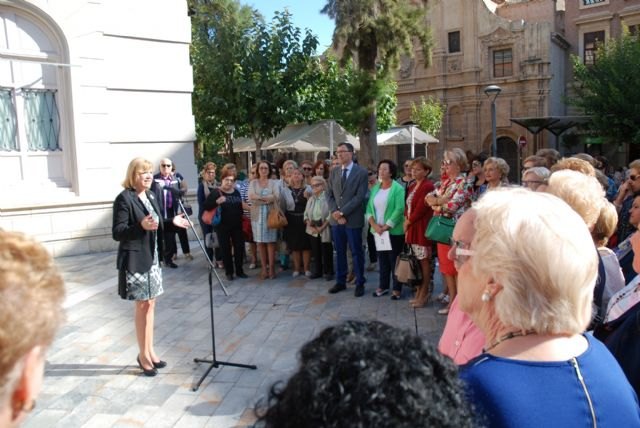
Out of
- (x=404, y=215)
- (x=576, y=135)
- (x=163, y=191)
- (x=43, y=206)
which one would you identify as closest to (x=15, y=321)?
(x=404, y=215)

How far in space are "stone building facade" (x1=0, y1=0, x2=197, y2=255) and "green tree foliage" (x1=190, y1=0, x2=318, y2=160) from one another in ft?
17.9

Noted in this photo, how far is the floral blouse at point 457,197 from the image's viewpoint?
19.1ft

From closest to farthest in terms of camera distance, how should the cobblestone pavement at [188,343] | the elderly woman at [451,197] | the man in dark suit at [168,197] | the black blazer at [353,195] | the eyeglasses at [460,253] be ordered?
the eyeglasses at [460,253] < the cobblestone pavement at [188,343] < the elderly woman at [451,197] < the black blazer at [353,195] < the man in dark suit at [168,197]

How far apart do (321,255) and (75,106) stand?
5.48m

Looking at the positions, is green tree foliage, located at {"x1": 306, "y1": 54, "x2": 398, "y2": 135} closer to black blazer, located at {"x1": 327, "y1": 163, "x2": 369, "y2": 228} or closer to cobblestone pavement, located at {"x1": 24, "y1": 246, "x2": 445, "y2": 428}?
cobblestone pavement, located at {"x1": 24, "y1": 246, "x2": 445, "y2": 428}

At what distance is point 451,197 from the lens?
5.88m

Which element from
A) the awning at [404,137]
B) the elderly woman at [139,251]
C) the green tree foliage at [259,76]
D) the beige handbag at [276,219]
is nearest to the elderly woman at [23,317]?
the elderly woman at [139,251]

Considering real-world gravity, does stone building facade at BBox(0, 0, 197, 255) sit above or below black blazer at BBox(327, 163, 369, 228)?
above

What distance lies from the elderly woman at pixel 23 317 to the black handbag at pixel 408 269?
554 cm

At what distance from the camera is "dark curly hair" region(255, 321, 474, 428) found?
0.95 meters

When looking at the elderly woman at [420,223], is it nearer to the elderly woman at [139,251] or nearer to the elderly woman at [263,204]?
the elderly woman at [263,204]

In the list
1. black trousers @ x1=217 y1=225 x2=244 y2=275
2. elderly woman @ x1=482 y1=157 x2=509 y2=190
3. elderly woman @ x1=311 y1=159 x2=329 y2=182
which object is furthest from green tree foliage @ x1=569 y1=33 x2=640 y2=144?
black trousers @ x1=217 y1=225 x2=244 y2=275

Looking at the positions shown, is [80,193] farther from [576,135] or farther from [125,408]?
[576,135]

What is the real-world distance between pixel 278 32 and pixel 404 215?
1177 centimetres
